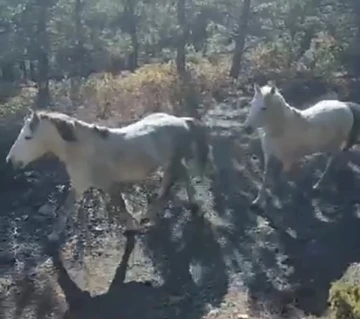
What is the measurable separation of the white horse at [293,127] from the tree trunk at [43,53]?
243 inches

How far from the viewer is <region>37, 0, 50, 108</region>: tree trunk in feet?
50.9

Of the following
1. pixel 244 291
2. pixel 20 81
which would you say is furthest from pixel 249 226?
pixel 20 81

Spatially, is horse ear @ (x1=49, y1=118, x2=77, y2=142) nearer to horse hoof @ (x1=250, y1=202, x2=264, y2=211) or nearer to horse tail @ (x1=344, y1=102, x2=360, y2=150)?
horse hoof @ (x1=250, y1=202, x2=264, y2=211)

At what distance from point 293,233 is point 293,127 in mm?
1570

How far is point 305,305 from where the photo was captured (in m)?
7.77

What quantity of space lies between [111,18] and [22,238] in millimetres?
12477

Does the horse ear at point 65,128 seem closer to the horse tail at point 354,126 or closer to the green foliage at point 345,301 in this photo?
the green foliage at point 345,301

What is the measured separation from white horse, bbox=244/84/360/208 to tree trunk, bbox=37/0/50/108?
6.17 m

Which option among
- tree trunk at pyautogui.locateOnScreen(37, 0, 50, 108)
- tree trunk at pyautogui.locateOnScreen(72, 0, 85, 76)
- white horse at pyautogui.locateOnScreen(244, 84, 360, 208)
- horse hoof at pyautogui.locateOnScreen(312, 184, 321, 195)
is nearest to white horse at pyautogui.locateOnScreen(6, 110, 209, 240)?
white horse at pyautogui.locateOnScreen(244, 84, 360, 208)

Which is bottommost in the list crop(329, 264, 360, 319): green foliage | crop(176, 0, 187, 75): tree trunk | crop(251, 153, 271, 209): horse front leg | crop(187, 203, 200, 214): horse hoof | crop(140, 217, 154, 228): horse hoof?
crop(329, 264, 360, 319): green foliage

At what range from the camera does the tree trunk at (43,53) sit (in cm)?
1551

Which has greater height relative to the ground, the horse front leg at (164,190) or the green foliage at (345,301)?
the horse front leg at (164,190)

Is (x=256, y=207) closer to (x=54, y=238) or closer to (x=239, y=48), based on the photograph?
(x=54, y=238)

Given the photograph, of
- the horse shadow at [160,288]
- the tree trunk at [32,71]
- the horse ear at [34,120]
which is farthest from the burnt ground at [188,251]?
the tree trunk at [32,71]
